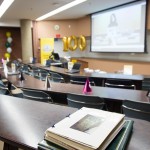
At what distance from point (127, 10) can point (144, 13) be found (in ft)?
2.24

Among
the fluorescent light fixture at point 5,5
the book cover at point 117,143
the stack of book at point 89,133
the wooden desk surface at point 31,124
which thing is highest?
the fluorescent light fixture at point 5,5

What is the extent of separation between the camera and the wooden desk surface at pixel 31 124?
98 centimetres

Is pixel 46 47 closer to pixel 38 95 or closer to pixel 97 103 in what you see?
pixel 38 95

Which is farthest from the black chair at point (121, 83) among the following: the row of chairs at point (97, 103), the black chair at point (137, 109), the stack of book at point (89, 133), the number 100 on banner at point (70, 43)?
the number 100 on banner at point (70, 43)

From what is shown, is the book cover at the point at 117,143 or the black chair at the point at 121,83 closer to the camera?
the book cover at the point at 117,143

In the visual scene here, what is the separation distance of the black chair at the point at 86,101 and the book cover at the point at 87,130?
3.28 ft

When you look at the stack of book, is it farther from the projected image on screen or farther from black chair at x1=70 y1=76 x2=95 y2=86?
the projected image on screen

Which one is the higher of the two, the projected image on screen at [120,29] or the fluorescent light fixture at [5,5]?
the fluorescent light fixture at [5,5]

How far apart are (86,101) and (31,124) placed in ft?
3.37

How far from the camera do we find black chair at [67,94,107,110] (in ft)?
6.88

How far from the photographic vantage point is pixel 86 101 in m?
2.15

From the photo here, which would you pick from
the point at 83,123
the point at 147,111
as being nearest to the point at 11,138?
the point at 83,123

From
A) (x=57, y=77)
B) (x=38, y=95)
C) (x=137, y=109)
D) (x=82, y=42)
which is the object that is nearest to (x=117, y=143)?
(x=137, y=109)

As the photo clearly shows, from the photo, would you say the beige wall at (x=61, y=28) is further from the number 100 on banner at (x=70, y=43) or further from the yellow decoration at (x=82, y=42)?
the yellow decoration at (x=82, y=42)
